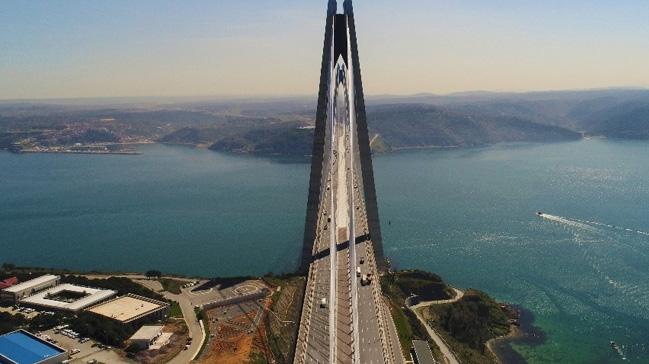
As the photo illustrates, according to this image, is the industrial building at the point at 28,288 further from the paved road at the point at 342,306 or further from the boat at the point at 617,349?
the boat at the point at 617,349

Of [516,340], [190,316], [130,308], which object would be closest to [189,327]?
[190,316]

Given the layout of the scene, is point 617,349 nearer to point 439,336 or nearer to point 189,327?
point 439,336

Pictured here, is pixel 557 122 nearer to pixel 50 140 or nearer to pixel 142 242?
pixel 50 140

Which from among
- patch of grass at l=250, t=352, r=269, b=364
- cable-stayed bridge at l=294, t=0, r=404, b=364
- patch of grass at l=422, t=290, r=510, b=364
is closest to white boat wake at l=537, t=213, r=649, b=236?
patch of grass at l=422, t=290, r=510, b=364

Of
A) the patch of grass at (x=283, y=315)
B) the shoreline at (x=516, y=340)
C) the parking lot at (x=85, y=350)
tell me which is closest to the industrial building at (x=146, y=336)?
the parking lot at (x=85, y=350)

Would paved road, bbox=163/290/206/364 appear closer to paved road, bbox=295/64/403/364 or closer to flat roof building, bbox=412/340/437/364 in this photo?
paved road, bbox=295/64/403/364

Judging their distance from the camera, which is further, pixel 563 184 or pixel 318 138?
pixel 563 184

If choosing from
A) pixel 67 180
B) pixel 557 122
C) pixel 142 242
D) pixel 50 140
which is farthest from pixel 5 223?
pixel 557 122
